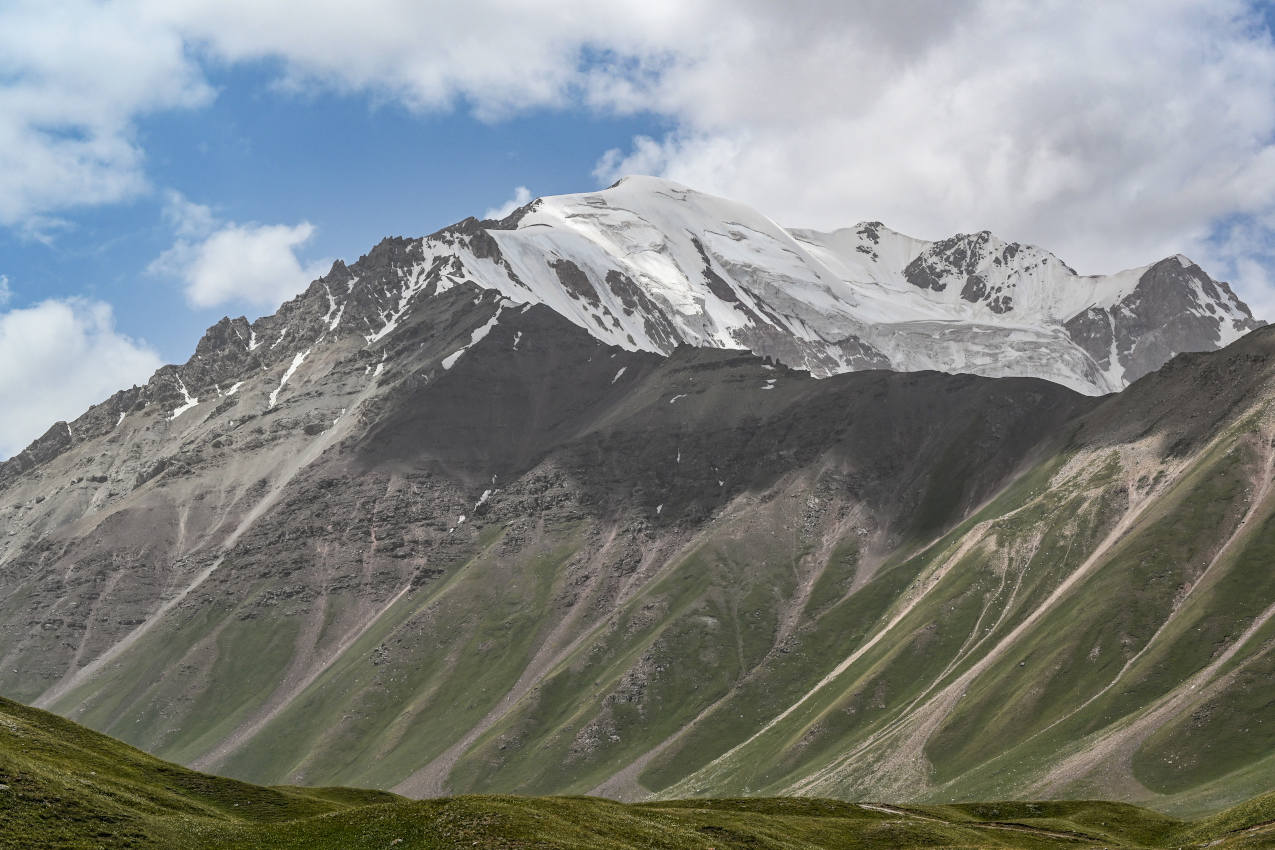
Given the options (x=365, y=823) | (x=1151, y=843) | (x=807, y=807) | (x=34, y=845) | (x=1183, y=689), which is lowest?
(x=1183, y=689)

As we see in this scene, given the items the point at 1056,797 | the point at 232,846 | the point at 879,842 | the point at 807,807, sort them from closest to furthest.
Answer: the point at 232,846, the point at 879,842, the point at 807,807, the point at 1056,797

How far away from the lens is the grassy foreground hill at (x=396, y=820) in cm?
5591

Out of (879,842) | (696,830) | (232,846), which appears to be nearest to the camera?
(232,846)

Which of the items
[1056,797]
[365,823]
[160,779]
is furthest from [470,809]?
[1056,797]

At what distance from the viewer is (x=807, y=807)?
103188 mm

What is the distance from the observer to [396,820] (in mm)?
60844

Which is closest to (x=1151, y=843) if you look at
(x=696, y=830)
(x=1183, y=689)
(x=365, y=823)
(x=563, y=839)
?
(x=696, y=830)

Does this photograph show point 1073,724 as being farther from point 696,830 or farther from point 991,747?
point 696,830

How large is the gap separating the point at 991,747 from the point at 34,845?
171 m

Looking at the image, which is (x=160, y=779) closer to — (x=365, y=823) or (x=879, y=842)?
(x=365, y=823)

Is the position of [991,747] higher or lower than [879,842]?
lower

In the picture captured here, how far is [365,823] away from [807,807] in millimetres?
51859

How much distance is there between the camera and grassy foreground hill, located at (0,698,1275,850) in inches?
2201

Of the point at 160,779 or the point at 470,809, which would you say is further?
the point at 160,779
